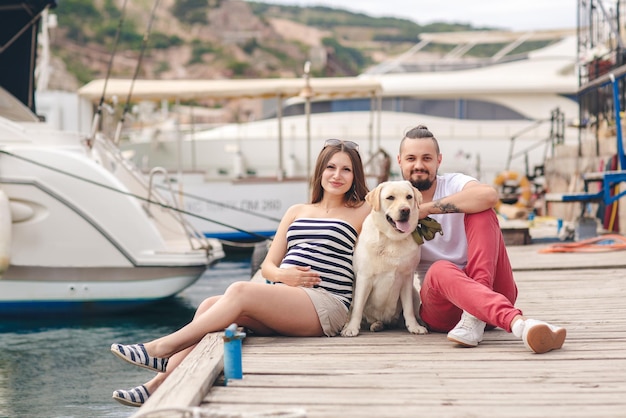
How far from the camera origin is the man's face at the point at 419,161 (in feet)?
15.1

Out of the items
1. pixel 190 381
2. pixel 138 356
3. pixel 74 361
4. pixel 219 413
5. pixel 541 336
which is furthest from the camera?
pixel 74 361

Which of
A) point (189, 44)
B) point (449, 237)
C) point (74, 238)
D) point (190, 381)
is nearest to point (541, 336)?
point (449, 237)

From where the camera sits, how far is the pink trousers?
14.0 feet

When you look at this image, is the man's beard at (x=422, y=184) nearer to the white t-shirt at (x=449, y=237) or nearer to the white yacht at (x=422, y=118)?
the white t-shirt at (x=449, y=237)

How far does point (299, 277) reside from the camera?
4.50 meters

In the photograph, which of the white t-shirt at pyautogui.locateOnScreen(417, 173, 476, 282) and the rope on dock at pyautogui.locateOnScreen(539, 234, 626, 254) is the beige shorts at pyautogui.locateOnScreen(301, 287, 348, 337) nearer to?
the white t-shirt at pyautogui.locateOnScreen(417, 173, 476, 282)

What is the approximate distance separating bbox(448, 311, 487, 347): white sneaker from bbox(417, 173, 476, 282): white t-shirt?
442mm

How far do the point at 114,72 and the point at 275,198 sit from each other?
7085 cm

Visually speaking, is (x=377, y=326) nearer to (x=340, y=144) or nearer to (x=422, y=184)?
(x=422, y=184)

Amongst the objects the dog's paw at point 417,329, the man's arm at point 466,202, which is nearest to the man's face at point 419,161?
the man's arm at point 466,202

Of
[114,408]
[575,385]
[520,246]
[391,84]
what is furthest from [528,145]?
[575,385]

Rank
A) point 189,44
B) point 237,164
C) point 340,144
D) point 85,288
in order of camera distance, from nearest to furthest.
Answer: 1. point 340,144
2. point 85,288
3. point 237,164
4. point 189,44

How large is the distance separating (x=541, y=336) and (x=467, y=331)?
39 centimetres

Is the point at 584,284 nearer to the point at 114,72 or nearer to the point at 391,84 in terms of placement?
the point at 391,84
